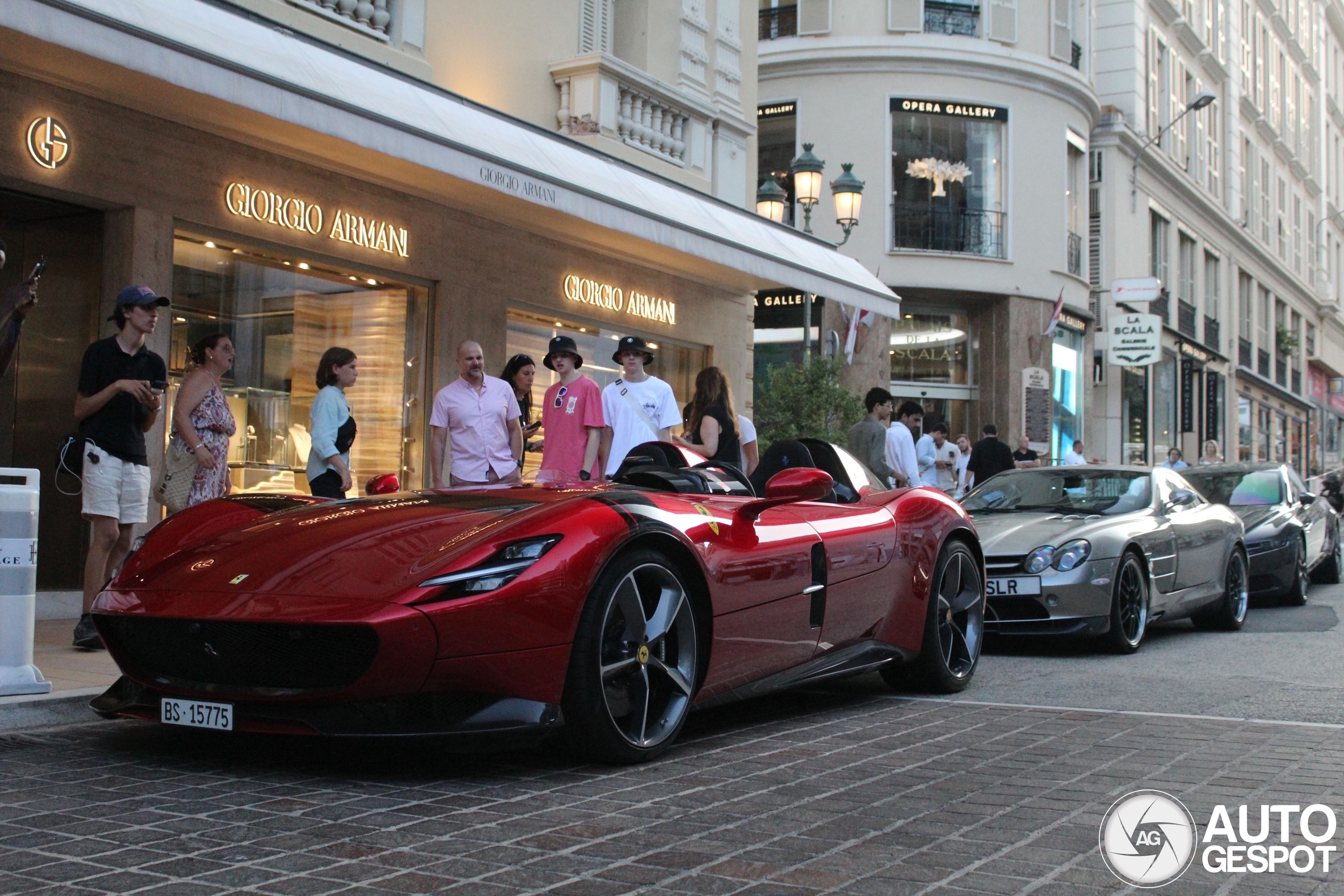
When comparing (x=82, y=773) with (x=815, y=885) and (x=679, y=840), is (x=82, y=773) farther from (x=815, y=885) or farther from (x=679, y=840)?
(x=815, y=885)

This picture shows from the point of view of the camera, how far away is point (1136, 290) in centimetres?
2814

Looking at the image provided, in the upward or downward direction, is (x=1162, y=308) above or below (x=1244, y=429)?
above

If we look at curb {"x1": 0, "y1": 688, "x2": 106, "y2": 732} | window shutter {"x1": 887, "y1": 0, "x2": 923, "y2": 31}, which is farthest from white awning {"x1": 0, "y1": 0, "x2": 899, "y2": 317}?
window shutter {"x1": 887, "y1": 0, "x2": 923, "y2": 31}

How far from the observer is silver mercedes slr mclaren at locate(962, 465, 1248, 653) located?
8.27m

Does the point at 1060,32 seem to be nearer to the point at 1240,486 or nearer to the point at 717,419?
the point at 1240,486

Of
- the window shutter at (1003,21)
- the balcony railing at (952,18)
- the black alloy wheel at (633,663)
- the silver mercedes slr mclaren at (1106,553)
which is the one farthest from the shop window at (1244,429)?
the black alloy wheel at (633,663)

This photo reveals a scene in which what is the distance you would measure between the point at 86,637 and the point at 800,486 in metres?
3.95

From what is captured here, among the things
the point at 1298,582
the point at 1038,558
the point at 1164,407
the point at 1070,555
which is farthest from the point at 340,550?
the point at 1164,407

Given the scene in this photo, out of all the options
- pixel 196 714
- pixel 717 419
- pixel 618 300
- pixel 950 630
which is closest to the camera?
pixel 196 714

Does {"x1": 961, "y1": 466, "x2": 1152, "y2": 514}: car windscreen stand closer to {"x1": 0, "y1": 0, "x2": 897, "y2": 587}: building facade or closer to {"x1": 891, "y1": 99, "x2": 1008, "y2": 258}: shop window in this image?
{"x1": 0, "y1": 0, "x2": 897, "y2": 587}: building facade

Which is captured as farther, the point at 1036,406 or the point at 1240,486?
the point at 1036,406

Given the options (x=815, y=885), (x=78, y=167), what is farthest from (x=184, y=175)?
(x=815, y=885)

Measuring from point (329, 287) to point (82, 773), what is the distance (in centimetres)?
699

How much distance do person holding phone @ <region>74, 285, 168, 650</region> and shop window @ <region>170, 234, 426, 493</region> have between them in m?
2.52
